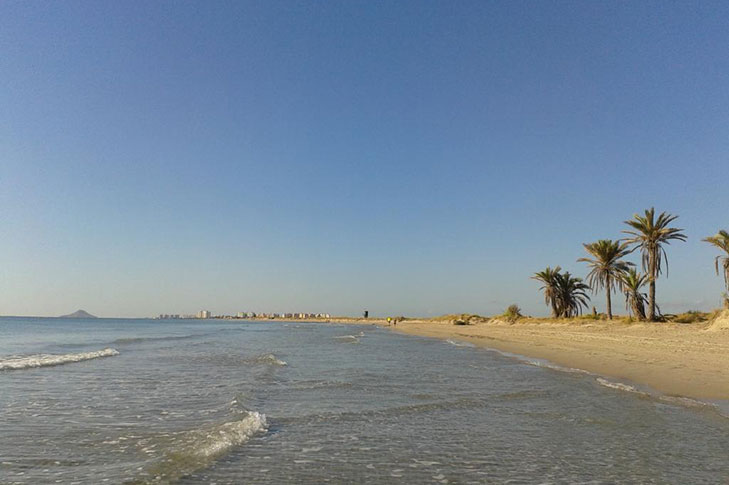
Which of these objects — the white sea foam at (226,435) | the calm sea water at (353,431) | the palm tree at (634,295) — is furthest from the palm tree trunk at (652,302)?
the white sea foam at (226,435)

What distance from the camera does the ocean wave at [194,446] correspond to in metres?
5.99

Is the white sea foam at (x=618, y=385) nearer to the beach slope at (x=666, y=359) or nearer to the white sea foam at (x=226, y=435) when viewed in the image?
the beach slope at (x=666, y=359)

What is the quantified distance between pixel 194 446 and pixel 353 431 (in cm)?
262

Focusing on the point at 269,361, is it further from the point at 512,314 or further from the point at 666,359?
the point at 512,314

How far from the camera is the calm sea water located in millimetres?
5961

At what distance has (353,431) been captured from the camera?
810 cm

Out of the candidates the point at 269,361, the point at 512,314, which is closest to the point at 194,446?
the point at 269,361

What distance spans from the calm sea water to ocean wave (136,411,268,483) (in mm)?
31

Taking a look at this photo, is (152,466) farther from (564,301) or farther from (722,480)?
(564,301)

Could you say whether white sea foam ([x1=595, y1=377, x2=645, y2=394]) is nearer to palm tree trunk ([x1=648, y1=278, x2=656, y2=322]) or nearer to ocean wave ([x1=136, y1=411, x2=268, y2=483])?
ocean wave ([x1=136, y1=411, x2=268, y2=483])

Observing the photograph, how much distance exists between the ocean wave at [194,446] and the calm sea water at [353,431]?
0.03m

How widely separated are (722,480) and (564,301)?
61361 mm

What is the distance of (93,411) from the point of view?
32.4 feet

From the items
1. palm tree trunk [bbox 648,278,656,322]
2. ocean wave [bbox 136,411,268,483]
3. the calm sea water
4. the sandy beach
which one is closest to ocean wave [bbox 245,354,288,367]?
the calm sea water
